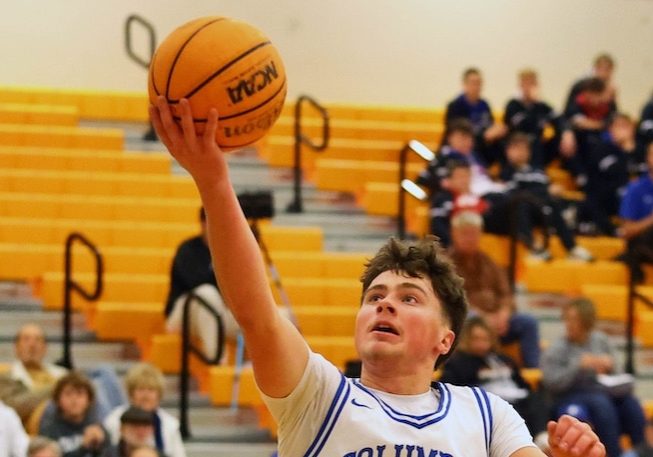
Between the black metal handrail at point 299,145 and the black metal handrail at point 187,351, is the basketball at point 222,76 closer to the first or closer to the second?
the black metal handrail at point 187,351

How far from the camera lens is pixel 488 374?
7086mm

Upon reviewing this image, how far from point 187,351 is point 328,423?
4813mm

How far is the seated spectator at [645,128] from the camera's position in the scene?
11.2m

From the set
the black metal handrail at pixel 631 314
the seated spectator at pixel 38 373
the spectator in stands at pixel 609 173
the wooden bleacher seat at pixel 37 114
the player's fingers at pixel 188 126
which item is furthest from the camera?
the wooden bleacher seat at pixel 37 114

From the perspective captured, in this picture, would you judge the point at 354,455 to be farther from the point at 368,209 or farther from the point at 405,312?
the point at 368,209

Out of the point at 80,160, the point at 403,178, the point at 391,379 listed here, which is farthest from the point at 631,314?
the point at 391,379

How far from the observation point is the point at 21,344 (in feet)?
24.3

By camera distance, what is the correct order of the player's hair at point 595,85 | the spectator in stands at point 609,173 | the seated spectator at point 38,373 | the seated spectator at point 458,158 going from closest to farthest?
the seated spectator at point 38,373
the seated spectator at point 458,158
the spectator in stands at point 609,173
the player's hair at point 595,85

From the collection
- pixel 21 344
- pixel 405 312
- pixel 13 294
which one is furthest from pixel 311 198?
pixel 405 312

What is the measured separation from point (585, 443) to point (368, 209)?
766cm

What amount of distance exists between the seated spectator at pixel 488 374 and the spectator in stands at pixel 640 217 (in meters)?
2.58

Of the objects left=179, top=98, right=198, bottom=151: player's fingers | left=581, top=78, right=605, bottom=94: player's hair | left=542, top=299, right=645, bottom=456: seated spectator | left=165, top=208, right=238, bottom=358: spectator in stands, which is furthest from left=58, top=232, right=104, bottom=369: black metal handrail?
left=179, top=98, right=198, bottom=151: player's fingers

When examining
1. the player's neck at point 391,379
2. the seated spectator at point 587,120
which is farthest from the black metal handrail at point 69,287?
the player's neck at point 391,379

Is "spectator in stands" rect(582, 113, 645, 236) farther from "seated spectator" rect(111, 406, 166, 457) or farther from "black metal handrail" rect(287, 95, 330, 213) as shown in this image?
"seated spectator" rect(111, 406, 166, 457)
